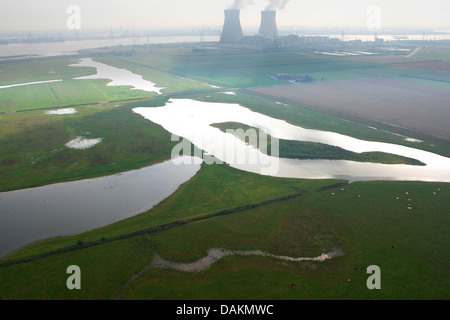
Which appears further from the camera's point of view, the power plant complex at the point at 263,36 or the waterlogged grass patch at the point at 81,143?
the power plant complex at the point at 263,36

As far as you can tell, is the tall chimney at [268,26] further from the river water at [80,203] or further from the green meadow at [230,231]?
the river water at [80,203]

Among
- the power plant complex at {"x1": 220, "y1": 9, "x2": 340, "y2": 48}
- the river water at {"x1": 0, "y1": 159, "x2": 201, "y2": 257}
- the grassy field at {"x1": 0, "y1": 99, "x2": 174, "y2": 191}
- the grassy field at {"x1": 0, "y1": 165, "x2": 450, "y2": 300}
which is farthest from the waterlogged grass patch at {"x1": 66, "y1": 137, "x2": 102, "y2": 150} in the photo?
the power plant complex at {"x1": 220, "y1": 9, "x2": 340, "y2": 48}

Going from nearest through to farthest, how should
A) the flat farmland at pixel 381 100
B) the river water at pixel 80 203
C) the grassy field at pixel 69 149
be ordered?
the river water at pixel 80 203
the grassy field at pixel 69 149
the flat farmland at pixel 381 100

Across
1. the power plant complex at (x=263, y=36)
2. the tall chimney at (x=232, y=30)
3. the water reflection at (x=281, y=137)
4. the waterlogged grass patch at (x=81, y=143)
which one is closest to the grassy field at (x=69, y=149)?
the waterlogged grass patch at (x=81, y=143)

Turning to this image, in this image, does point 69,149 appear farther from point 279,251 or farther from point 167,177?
point 279,251

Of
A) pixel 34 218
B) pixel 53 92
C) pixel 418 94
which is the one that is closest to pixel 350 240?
pixel 34 218

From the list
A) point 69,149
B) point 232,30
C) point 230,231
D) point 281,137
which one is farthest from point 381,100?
point 232,30
